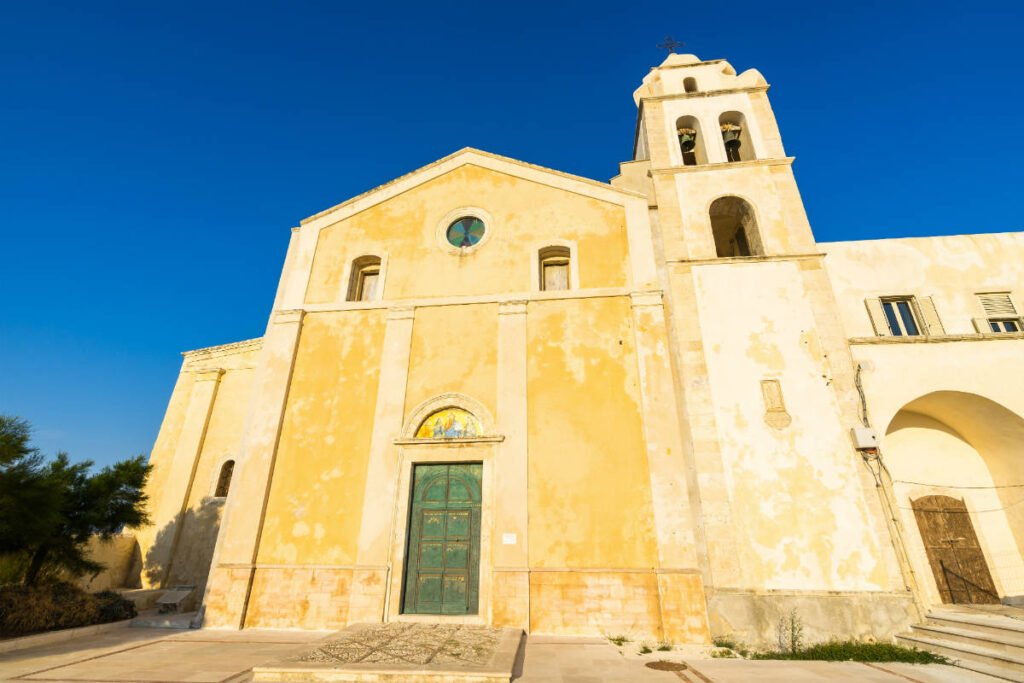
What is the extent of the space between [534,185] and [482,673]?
10573 mm

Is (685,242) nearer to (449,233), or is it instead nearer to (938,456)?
(449,233)

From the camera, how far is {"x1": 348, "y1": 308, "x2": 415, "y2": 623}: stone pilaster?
9000 mm

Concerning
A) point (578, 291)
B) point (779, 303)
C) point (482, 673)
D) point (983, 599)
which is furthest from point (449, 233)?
point (983, 599)

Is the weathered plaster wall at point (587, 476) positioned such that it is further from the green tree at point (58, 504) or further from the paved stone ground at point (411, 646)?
the green tree at point (58, 504)

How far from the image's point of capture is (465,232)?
12523 mm

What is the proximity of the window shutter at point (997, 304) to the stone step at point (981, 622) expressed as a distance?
273 inches

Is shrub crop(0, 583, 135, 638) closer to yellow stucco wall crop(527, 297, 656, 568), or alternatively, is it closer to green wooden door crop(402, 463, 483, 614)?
green wooden door crop(402, 463, 483, 614)

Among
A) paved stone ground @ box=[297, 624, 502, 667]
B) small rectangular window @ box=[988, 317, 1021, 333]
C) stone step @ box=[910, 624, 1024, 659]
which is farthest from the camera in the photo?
small rectangular window @ box=[988, 317, 1021, 333]

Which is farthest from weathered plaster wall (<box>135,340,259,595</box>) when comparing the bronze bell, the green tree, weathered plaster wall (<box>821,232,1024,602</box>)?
weathered plaster wall (<box>821,232,1024,602</box>)

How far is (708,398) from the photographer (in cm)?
979

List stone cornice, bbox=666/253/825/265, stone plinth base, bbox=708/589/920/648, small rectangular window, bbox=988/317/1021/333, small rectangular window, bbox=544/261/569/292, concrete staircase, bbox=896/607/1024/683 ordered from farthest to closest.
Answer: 1. small rectangular window, bbox=544/261/569/292
2. small rectangular window, bbox=988/317/1021/333
3. stone cornice, bbox=666/253/825/265
4. stone plinth base, bbox=708/589/920/648
5. concrete staircase, bbox=896/607/1024/683

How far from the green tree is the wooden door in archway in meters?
17.0

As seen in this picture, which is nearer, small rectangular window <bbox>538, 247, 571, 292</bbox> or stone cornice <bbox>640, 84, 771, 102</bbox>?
small rectangular window <bbox>538, 247, 571, 292</bbox>

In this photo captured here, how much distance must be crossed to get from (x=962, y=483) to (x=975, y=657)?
558 cm
